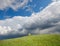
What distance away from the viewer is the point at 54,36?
381ft

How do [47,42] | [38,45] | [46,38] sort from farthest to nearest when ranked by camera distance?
[46,38], [47,42], [38,45]

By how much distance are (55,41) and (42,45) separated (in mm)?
12120

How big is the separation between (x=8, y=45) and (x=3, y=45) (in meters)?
3.40

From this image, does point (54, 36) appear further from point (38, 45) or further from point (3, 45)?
point (3, 45)

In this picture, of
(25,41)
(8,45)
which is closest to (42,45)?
(25,41)

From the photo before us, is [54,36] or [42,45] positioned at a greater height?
[54,36]

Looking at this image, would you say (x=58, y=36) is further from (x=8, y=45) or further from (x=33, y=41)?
(x=8, y=45)

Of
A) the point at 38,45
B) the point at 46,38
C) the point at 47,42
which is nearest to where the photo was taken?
the point at 38,45

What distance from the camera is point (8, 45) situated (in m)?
98.6

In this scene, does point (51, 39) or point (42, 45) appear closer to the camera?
point (42, 45)

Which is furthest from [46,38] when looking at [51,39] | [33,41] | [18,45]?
[18,45]

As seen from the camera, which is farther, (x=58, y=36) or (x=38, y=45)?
(x=58, y=36)

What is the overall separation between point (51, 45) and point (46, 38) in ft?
42.8

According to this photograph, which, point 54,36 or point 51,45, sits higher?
point 54,36
